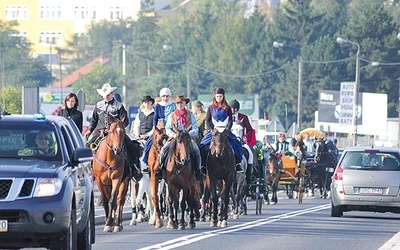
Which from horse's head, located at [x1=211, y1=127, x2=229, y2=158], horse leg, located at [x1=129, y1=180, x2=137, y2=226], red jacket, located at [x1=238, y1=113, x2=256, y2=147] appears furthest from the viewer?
red jacket, located at [x1=238, y1=113, x2=256, y2=147]

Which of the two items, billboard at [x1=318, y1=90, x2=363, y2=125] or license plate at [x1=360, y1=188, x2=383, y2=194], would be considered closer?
license plate at [x1=360, y1=188, x2=383, y2=194]

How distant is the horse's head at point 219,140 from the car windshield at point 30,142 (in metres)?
8.33

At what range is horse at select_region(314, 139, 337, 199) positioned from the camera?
4445 cm

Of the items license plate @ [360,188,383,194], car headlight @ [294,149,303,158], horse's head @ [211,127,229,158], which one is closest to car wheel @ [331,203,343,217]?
license plate @ [360,188,383,194]

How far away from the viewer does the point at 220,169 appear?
25078 millimetres

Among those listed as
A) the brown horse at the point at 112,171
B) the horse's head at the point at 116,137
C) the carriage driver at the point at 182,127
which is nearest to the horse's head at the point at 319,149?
the carriage driver at the point at 182,127

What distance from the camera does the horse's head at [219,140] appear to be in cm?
2462

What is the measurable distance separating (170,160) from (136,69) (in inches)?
5309

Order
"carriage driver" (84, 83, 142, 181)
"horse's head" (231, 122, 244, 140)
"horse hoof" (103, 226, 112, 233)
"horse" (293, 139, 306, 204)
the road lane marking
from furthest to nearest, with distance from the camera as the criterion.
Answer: "horse" (293, 139, 306, 204) < "horse's head" (231, 122, 244, 140) < "carriage driver" (84, 83, 142, 181) < "horse hoof" (103, 226, 112, 233) < the road lane marking

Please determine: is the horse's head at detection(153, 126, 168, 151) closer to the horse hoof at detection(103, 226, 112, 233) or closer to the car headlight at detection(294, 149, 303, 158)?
the horse hoof at detection(103, 226, 112, 233)

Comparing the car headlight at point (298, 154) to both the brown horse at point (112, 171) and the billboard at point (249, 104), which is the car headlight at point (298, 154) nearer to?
the brown horse at point (112, 171)

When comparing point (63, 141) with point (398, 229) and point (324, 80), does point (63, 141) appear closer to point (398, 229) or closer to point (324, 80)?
point (398, 229)

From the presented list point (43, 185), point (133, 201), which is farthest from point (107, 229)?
point (43, 185)

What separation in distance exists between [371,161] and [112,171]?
7.84m
